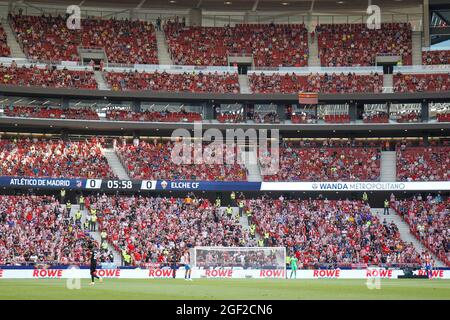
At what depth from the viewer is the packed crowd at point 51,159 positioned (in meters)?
62.6

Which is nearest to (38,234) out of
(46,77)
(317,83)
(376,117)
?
(46,77)

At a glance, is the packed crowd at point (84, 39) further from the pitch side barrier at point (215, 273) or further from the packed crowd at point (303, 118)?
the pitch side barrier at point (215, 273)

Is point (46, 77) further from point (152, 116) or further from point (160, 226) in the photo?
point (160, 226)

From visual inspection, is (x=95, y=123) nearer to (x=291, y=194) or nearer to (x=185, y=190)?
(x=185, y=190)

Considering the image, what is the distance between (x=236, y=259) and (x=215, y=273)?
67.1 inches

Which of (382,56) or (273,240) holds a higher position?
(382,56)

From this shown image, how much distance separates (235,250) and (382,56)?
3398cm

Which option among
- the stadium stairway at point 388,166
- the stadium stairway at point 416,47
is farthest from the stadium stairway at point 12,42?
the stadium stairway at point 416,47

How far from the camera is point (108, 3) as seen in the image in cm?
7762

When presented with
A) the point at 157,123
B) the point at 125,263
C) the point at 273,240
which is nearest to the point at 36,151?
the point at 157,123

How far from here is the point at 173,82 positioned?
7119 cm

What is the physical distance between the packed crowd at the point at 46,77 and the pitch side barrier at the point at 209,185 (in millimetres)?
10560

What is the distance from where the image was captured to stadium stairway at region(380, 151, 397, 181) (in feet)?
221

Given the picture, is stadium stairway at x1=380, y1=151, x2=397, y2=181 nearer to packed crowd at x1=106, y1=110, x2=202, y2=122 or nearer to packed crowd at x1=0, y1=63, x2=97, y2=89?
packed crowd at x1=106, y1=110, x2=202, y2=122
